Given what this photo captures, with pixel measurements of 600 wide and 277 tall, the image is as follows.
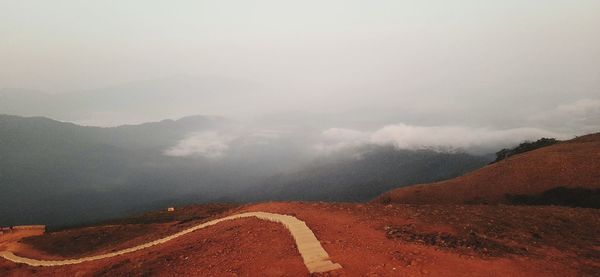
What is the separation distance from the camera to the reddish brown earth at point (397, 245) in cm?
1238

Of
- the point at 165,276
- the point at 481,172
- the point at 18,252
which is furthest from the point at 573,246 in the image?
the point at 18,252

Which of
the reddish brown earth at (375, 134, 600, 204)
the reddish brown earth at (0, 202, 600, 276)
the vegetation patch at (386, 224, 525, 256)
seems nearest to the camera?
the reddish brown earth at (0, 202, 600, 276)

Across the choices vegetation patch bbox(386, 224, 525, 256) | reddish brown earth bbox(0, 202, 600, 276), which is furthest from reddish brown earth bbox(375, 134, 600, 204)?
vegetation patch bbox(386, 224, 525, 256)

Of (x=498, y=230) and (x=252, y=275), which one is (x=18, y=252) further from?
(x=498, y=230)

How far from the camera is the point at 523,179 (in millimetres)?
35562

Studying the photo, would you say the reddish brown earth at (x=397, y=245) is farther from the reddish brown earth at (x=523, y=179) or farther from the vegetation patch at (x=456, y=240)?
the reddish brown earth at (x=523, y=179)

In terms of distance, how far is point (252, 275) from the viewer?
12617 millimetres

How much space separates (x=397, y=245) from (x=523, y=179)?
27454 millimetres

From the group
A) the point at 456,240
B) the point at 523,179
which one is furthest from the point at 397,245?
the point at 523,179

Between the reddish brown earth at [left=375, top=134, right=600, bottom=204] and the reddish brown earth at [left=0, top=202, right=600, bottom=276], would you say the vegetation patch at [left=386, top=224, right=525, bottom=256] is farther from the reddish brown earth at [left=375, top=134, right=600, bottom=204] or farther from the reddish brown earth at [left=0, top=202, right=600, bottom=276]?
the reddish brown earth at [left=375, top=134, right=600, bottom=204]

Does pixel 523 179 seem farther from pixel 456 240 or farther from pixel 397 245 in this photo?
pixel 397 245

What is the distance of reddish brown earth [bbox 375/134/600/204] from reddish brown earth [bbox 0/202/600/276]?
1306 cm

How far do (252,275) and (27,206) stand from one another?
234154mm

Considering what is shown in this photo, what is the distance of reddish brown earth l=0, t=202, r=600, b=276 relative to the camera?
12.4 metres
